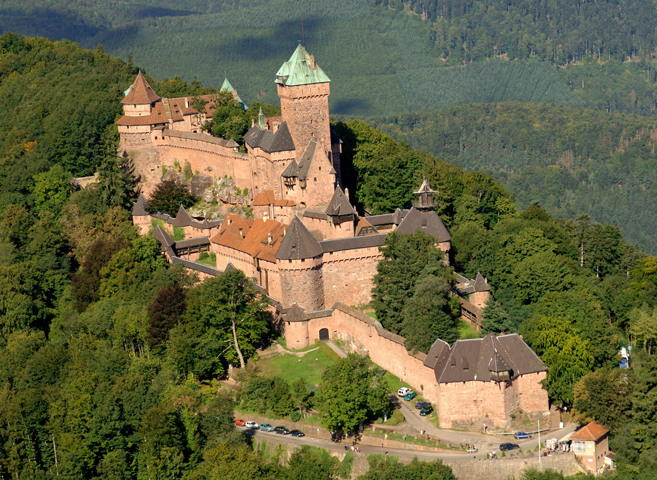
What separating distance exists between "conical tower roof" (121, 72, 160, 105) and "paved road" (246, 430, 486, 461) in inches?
1608

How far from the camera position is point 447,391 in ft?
211

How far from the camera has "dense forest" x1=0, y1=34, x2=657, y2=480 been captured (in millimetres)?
65000

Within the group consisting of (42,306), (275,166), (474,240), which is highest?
(275,166)

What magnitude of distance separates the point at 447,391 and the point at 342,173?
30032 millimetres

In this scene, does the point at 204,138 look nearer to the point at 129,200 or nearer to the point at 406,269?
the point at 129,200

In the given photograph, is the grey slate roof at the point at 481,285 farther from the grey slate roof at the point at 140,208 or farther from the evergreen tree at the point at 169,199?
the grey slate roof at the point at 140,208

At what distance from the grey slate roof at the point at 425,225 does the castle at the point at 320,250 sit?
95 millimetres

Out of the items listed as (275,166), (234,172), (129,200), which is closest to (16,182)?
(129,200)

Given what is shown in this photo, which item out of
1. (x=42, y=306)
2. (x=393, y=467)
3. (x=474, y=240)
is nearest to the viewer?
(x=393, y=467)

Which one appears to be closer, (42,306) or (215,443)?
(215,443)

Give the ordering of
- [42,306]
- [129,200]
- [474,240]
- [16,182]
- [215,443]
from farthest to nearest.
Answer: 1. [16,182]
2. [129,200]
3. [42,306]
4. [474,240]
5. [215,443]

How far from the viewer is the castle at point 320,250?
2549 inches

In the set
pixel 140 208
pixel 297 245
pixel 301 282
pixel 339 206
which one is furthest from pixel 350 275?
pixel 140 208

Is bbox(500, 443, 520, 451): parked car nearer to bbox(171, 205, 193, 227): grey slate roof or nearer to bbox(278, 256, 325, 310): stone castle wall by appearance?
bbox(278, 256, 325, 310): stone castle wall
